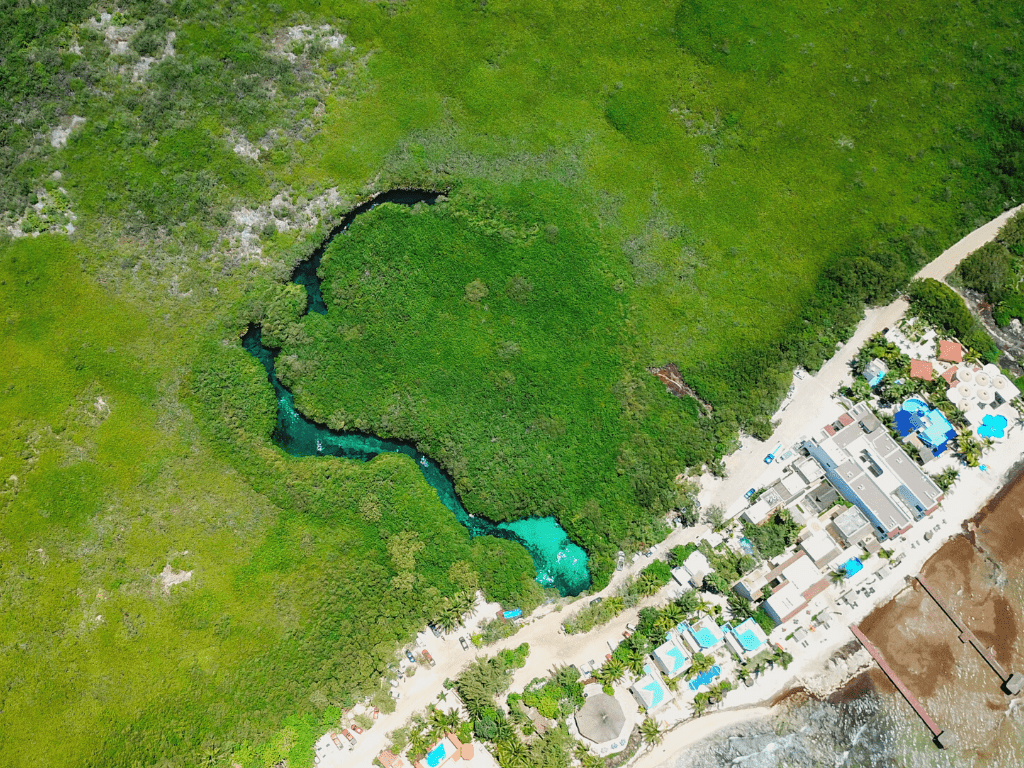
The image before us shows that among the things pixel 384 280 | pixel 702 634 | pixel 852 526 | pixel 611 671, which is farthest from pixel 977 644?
pixel 384 280

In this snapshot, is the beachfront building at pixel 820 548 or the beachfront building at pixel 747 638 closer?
the beachfront building at pixel 747 638

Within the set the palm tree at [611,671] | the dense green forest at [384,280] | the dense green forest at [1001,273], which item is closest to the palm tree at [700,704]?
the palm tree at [611,671]

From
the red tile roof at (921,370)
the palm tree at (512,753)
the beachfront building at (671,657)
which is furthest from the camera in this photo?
the red tile roof at (921,370)

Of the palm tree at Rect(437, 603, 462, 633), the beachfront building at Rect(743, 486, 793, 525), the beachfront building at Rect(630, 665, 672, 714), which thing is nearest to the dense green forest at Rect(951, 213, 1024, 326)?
the beachfront building at Rect(743, 486, 793, 525)

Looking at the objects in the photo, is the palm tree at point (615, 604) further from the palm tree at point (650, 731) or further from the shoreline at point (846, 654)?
the shoreline at point (846, 654)

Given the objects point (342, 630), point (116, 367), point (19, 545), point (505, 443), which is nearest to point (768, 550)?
point (505, 443)

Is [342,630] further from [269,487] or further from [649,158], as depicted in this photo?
[649,158]

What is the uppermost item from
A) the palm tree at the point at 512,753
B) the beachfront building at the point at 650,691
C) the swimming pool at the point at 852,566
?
the swimming pool at the point at 852,566
